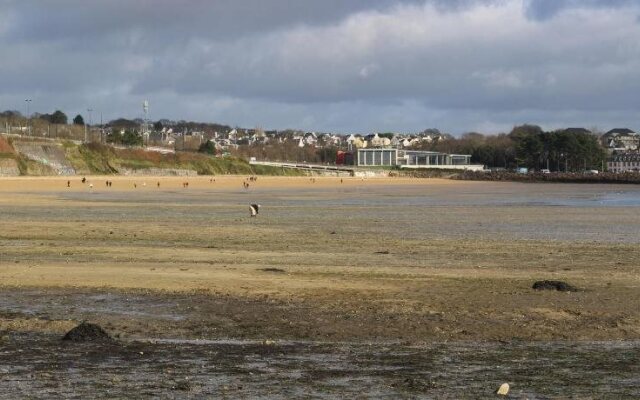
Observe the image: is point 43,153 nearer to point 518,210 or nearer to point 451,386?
point 518,210

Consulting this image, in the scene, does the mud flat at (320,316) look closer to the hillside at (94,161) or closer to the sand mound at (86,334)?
Result: the sand mound at (86,334)

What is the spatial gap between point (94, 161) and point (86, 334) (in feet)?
420

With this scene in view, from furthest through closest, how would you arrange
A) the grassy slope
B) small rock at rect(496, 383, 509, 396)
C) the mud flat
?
the grassy slope, the mud flat, small rock at rect(496, 383, 509, 396)

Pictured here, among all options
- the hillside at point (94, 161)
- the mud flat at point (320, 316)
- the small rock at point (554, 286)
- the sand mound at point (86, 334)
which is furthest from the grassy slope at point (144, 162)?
the sand mound at point (86, 334)

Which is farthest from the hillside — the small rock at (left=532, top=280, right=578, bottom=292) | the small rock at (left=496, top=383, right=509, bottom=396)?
the small rock at (left=496, top=383, right=509, bottom=396)

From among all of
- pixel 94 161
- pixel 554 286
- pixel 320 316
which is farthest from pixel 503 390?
pixel 94 161

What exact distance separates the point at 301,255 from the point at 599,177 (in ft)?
449

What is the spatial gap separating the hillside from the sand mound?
352 feet

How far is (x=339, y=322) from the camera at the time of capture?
39.8 feet

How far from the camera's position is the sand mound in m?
10.8

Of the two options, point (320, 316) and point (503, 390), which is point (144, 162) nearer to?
point (320, 316)

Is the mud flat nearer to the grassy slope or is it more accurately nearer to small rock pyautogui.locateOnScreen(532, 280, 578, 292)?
small rock pyautogui.locateOnScreen(532, 280, 578, 292)

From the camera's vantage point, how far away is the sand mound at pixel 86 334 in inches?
424

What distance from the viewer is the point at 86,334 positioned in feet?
35.6
